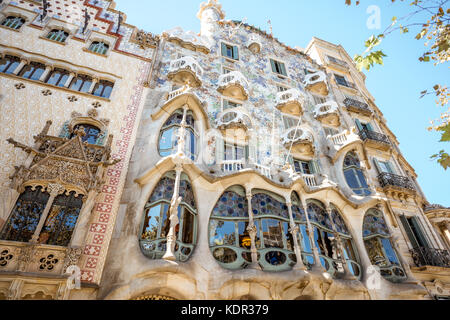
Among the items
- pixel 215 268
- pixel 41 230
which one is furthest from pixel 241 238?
pixel 41 230

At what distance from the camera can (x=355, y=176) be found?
14523mm

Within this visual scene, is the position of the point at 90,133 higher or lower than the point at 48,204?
higher

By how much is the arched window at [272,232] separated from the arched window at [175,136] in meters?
3.51

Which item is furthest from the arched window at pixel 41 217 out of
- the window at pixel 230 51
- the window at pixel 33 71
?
the window at pixel 230 51

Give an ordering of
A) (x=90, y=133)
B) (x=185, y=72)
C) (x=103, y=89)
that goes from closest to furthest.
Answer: (x=90, y=133) → (x=103, y=89) → (x=185, y=72)

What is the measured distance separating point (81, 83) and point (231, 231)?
33.5ft

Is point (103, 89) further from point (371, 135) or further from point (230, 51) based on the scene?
point (371, 135)

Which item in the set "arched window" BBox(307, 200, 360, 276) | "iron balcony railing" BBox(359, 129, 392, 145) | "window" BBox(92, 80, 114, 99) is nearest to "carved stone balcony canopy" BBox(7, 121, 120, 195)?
"window" BBox(92, 80, 114, 99)

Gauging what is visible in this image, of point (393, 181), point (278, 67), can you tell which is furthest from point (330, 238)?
point (278, 67)

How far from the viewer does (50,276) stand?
7.19 m

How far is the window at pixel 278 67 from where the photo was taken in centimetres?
2012

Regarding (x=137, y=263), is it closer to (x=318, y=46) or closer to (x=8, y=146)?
(x=8, y=146)

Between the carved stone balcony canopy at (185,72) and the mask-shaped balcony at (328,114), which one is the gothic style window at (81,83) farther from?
the mask-shaped balcony at (328,114)

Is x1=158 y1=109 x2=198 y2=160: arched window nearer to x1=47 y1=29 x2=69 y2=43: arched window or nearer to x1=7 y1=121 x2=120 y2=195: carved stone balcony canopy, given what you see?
x1=7 y1=121 x2=120 y2=195: carved stone balcony canopy
